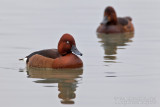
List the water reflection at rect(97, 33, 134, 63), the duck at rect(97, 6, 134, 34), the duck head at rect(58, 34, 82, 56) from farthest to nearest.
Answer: the duck at rect(97, 6, 134, 34)
the water reflection at rect(97, 33, 134, 63)
the duck head at rect(58, 34, 82, 56)

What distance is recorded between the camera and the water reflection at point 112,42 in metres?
15.0

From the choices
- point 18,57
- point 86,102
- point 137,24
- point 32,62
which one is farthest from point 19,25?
point 86,102

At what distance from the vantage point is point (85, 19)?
23031mm

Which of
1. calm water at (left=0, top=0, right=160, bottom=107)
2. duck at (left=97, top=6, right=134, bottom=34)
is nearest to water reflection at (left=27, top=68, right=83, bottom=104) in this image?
calm water at (left=0, top=0, right=160, bottom=107)

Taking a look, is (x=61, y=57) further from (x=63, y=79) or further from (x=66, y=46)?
(x=63, y=79)

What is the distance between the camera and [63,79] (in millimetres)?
11930

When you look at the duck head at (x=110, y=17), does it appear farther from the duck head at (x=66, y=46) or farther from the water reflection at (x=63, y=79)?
the water reflection at (x=63, y=79)

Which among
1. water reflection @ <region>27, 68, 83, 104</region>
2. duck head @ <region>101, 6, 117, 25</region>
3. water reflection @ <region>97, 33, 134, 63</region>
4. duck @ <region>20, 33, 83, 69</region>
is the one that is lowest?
water reflection @ <region>27, 68, 83, 104</region>

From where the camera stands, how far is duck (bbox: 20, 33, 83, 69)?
13047mm

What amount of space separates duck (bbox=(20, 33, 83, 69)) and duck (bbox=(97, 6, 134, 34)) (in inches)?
280

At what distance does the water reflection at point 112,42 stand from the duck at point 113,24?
352 mm

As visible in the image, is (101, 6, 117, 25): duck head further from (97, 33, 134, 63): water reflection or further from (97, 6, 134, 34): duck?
(97, 33, 134, 63): water reflection

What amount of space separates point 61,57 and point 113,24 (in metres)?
7.99

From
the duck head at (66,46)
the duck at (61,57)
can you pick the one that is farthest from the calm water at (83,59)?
the duck head at (66,46)
